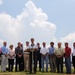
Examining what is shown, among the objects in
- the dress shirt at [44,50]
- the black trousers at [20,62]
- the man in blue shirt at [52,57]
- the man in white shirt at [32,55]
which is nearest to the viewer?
the man in white shirt at [32,55]

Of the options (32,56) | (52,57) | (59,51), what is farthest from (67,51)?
(32,56)

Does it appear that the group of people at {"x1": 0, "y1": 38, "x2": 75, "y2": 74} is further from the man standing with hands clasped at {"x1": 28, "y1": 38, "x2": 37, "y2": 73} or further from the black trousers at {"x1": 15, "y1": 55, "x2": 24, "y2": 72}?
the man standing with hands clasped at {"x1": 28, "y1": 38, "x2": 37, "y2": 73}

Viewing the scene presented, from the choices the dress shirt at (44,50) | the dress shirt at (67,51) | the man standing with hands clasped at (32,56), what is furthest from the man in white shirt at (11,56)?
the dress shirt at (67,51)

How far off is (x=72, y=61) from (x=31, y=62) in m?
3.86

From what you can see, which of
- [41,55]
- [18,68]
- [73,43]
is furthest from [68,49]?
[18,68]

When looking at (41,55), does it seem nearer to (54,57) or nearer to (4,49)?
(54,57)

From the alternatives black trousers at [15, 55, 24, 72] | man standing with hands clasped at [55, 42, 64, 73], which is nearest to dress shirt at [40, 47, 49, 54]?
man standing with hands clasped at [55, 42, 64, 73]

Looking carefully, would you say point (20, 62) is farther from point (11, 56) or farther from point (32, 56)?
point (32, 56)

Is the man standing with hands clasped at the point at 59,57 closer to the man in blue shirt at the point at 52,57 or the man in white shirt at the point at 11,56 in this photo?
the man in blue shirt at the point at 52,57

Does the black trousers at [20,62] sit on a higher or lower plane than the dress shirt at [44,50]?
lower

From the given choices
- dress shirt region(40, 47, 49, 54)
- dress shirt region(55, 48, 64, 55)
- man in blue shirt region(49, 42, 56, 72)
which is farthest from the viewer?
dress shirt region(40, 47, 49, 54)

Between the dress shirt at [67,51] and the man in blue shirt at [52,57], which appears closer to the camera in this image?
the dress shirt at [67,51]

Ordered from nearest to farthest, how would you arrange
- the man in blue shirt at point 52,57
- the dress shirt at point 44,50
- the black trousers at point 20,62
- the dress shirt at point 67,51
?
the dress shirt at point 67,51 → the man in blue shirt at point 52,57 → the dress shirt at point 44,50 → the black trousers at point 20,62

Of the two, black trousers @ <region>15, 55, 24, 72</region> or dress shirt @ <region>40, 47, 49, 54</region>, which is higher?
dress shirt @ <region>40, 47, 49, 54</region>
